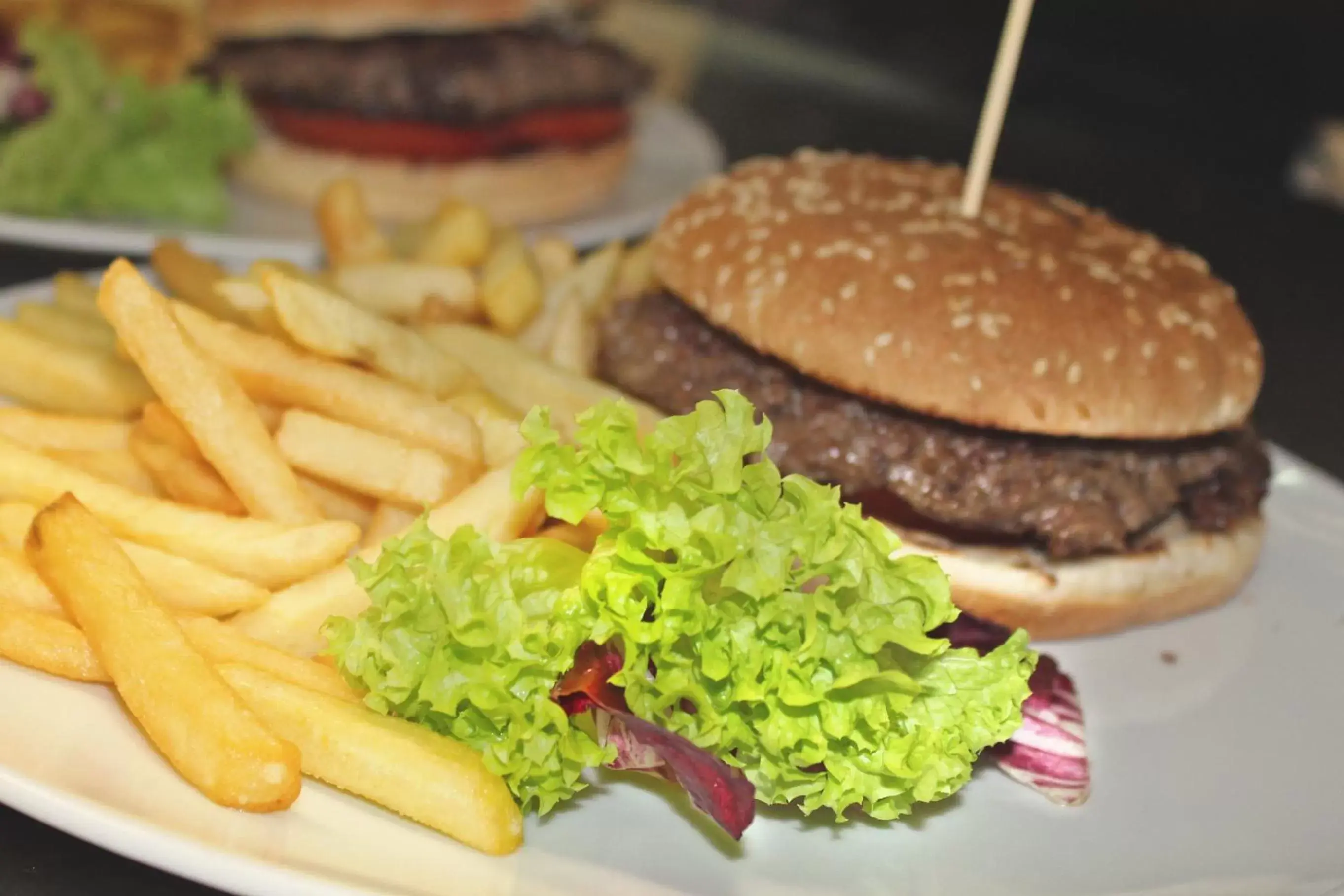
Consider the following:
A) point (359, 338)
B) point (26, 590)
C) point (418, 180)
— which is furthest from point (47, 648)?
point (418, 180)

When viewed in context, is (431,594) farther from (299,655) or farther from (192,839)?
(192,839)

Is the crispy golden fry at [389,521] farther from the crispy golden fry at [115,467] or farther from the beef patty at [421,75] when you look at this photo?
the beef patty at [421,75]

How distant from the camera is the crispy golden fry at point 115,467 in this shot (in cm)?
226

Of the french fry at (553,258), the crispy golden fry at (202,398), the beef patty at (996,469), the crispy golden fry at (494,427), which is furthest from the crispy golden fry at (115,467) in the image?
the french fry at (553,258)

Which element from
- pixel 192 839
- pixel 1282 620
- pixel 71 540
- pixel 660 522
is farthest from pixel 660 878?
pixel 1282 620

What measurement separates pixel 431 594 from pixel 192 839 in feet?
1.41

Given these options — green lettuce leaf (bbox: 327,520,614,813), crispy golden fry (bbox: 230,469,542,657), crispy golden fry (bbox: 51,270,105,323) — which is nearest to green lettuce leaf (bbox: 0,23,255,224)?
crispy golden fry (bbox: 51,270,105,323)

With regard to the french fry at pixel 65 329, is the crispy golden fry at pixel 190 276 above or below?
above

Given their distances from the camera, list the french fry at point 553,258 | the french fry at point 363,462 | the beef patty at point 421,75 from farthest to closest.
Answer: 1. the beef patty at point 421,75
2. the french fry at point 553,258
3. the french fry at point 363,462

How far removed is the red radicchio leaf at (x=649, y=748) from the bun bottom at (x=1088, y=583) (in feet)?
2.74

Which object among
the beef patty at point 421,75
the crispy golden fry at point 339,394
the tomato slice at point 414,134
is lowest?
the tomato slice at point 414,134

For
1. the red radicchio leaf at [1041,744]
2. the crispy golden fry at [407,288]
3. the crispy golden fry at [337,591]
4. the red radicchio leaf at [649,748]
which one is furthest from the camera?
the crispy golden fry at [407,288]

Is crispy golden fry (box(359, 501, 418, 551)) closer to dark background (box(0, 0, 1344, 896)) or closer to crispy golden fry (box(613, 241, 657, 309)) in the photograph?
crispy golden fry (box(613, 241, 657, 309))

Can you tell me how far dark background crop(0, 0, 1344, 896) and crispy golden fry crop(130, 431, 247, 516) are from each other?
438 centimetres
